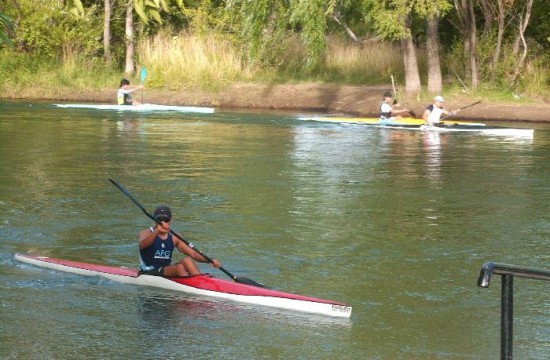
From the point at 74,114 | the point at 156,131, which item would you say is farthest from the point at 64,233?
the point at 74,114

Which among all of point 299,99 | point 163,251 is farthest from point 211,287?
point 299,99

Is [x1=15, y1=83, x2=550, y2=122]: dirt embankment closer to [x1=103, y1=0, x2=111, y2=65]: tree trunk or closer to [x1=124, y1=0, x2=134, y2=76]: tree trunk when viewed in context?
[x1=124, y1=0, x2=134, y2=76]: tree trunk

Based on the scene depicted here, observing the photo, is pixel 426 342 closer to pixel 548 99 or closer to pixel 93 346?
pixel 93 346

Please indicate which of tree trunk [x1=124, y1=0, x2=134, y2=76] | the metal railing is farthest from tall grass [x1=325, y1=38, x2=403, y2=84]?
the metal railing

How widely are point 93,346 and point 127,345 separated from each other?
296 mm

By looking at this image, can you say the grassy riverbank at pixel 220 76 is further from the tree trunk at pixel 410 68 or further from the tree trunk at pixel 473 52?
→ the tree trunk at pixel 410 68

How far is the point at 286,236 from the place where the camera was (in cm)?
1593

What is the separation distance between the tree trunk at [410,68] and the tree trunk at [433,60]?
0.41 meters

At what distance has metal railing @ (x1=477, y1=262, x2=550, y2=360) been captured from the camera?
5.12 metres

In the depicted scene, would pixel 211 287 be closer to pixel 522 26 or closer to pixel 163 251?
pixel 163 251

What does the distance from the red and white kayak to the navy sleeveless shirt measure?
130 millimetres

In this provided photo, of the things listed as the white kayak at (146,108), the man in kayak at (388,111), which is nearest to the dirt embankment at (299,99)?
the man in kayak at (388,111)

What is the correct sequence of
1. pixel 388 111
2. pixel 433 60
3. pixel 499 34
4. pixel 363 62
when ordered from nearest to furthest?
pixel 388 111 < pixel 499 34 < pixel 433 60 < pixel 363 62

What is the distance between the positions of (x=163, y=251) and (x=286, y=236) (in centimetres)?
365
